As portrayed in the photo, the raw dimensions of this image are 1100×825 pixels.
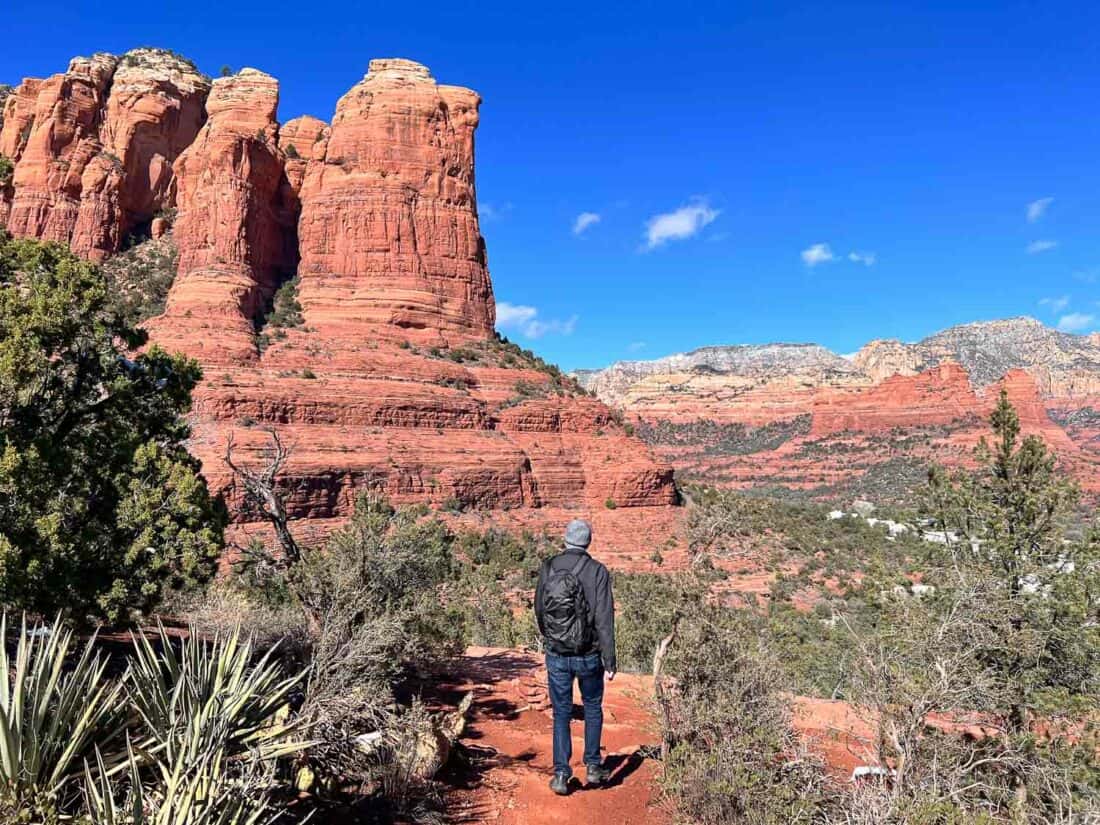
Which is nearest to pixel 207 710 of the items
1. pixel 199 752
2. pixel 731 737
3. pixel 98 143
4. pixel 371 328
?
pixel 199 752

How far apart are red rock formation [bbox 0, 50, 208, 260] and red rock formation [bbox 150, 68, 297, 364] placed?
461 centimetres

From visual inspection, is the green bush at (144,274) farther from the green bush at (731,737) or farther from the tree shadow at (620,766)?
the green bush at (731,737)

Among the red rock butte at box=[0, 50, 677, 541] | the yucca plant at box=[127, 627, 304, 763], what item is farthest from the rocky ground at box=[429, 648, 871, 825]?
the red rock butte at box=[0, 50, 677, 541]

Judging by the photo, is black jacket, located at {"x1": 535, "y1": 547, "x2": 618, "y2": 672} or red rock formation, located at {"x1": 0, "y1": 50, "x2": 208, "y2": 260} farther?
red rock formation, located at {"x1": 0, "y1": 50, "x2": 208, "y2": 260}

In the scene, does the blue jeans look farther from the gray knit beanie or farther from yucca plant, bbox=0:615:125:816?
yucca plant, bbox=0:615:125:816

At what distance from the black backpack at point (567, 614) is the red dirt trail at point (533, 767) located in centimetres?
105

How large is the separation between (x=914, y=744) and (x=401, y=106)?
46790 mm

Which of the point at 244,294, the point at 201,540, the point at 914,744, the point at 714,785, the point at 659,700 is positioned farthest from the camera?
the point at 244,294

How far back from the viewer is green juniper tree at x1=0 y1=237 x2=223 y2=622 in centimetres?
604

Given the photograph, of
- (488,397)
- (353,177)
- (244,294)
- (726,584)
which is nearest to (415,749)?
(726,584)

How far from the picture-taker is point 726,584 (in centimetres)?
2878

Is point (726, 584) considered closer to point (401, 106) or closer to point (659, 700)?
point (659, 700)

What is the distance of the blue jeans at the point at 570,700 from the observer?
458 cm

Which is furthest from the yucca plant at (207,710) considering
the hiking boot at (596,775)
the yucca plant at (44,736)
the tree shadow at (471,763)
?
the hiking boot at (596,775)
